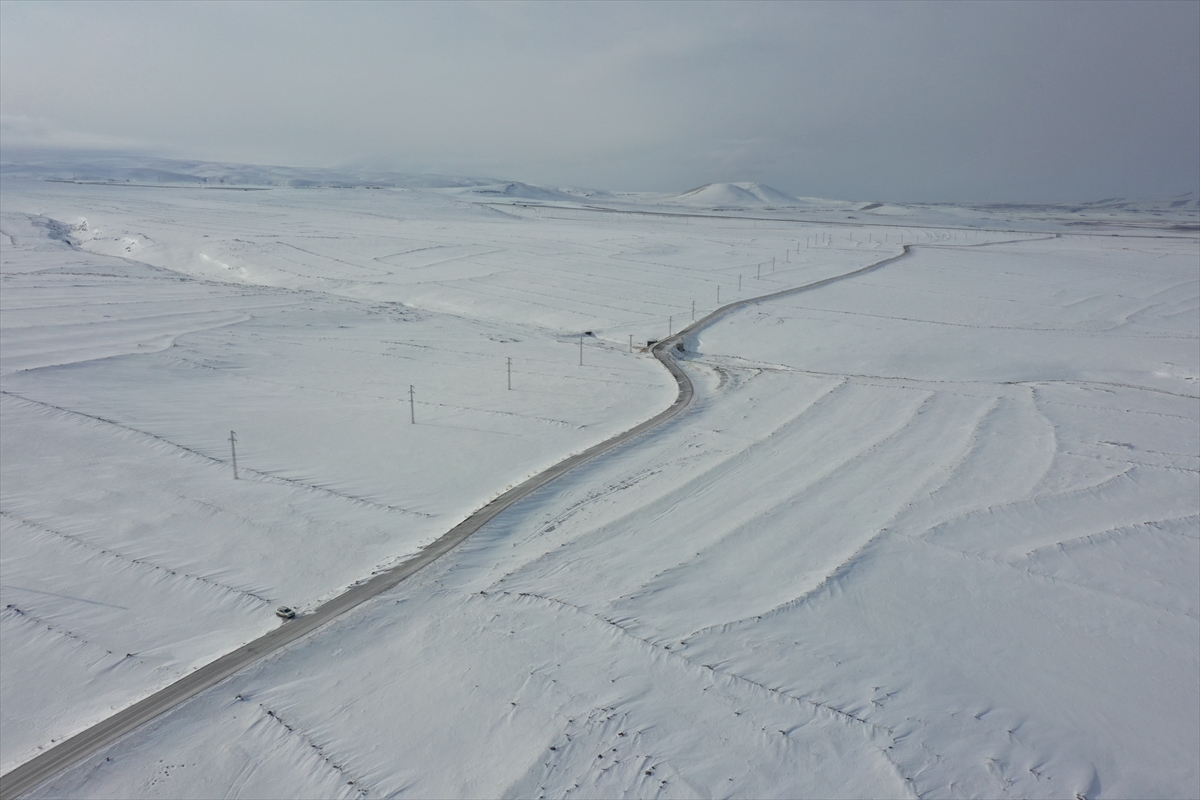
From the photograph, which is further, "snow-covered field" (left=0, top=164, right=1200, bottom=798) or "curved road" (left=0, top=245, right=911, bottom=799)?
"snow-covered field" (left=0, top=164, right=1200, bottom=798)

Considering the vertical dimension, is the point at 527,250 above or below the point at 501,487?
above

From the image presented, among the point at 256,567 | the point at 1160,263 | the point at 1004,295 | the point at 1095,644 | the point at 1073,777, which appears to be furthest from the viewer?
the point at 1160,263

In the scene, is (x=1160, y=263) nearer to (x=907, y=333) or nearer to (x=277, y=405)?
(x=907, y=333)

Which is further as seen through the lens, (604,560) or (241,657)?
(604,560)

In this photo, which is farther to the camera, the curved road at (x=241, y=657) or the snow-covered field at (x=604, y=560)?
the snow-covered field at (x=604, y=560)

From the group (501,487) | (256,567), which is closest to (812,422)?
(501,487)

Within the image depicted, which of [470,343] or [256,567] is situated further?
[470,343]

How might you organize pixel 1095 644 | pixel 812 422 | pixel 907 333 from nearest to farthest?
pixel 1095 644 → pixel 812 422 → pixel 907 333

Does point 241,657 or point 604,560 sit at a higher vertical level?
point 604,560
